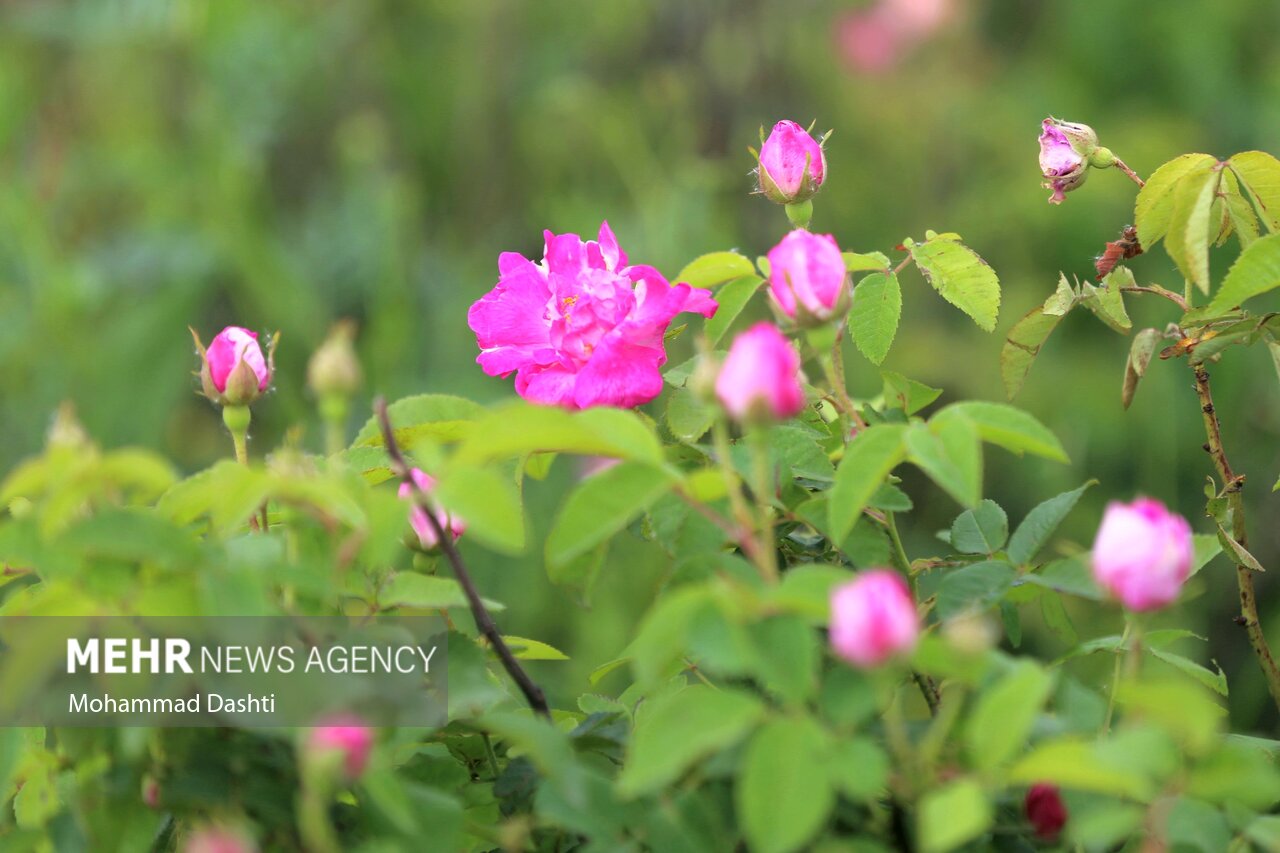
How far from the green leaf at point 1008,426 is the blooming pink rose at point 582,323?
133 millimetres

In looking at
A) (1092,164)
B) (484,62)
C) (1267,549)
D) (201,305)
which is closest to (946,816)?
(1092,164)

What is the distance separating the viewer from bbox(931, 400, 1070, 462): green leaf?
15.6 inches

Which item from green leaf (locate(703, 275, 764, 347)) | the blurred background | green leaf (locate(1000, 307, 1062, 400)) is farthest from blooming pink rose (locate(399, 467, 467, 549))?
the blurred background

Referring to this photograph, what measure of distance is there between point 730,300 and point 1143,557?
0.20 m

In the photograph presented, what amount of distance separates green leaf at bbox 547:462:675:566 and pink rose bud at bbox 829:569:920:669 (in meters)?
0.08

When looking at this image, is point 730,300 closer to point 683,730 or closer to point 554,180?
point 683,730

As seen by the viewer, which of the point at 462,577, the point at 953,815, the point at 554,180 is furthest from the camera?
the point at 554,180

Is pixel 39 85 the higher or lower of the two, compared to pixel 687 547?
higher

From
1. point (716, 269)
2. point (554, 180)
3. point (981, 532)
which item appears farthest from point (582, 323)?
point (554, 180)

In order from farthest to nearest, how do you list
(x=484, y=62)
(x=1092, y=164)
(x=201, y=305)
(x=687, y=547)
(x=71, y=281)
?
(x=484, y=62), (x=201, y=305), (x=71, y=281), (x=1092, y=164), (x=687, y=547)

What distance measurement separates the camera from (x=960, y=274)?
0.53 m

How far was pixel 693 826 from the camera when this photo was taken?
372 millimetres

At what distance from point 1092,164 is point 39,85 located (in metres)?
2.37

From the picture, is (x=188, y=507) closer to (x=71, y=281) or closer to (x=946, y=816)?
(x=946, y=816)
